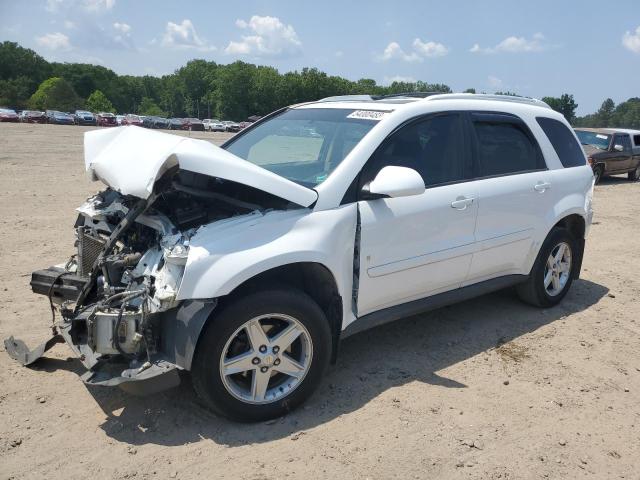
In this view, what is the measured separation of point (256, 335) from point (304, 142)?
174cm

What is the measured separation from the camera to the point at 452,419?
333cm

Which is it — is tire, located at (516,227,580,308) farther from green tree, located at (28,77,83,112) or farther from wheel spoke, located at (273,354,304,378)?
green tree, located at (28,77,83,112)

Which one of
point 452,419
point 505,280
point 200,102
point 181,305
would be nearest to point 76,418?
point 181,305

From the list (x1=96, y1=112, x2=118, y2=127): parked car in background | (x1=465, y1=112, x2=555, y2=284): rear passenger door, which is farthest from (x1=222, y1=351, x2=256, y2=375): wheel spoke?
(x1=96, y1=112, x2=118, y2=127): parked car in background

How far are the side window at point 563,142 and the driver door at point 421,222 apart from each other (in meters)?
1.28

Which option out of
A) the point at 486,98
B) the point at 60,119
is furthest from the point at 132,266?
the point at 60,119

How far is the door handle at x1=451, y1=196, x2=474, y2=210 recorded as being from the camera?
3.93m

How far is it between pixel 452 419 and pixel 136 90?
145786 millimetres

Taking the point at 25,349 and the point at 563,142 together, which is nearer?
the point at 25,349

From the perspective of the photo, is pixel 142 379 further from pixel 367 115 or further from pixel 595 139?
pixel 595 139

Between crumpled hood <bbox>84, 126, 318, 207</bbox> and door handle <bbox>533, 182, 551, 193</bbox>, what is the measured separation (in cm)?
229

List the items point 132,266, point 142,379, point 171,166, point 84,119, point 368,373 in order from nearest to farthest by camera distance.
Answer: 1. point 142,379
2. point 171,166
3. point 132,266
4. point 368,373
5. point 84,119

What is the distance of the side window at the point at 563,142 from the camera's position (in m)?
4.95

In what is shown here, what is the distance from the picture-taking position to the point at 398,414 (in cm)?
336
